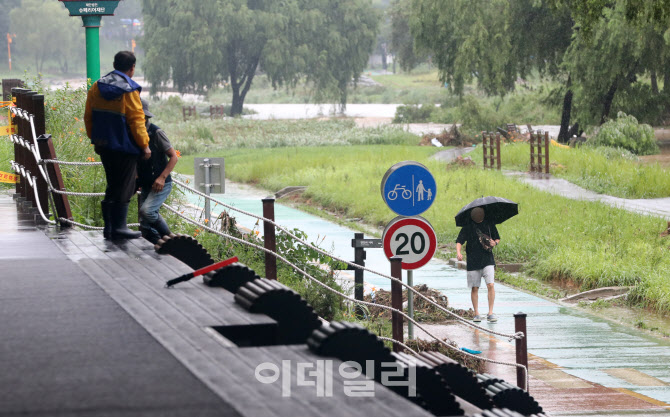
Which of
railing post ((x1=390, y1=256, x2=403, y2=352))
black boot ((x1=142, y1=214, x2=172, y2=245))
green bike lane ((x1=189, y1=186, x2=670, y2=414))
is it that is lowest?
green bike lane ((x1=189, y1=186, x2=670, y2=414))

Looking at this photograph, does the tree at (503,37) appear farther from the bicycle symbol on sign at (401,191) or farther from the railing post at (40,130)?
the railing post at (40,130)

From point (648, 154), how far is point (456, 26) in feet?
37.5

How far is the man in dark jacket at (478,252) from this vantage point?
15.1m

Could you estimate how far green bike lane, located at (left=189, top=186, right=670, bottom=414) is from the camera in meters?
11.9

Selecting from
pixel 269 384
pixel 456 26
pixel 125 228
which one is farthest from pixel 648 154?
pixel 269 384

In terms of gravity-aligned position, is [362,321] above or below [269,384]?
below

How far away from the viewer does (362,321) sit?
43.7 ft

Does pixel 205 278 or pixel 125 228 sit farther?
pixel 125 228

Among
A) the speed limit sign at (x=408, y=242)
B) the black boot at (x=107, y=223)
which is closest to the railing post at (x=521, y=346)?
the speed limit sign at (x=408, y=242)

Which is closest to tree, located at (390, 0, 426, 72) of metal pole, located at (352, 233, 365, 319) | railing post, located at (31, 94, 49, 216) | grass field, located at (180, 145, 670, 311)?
grass field, located at (180, 145, 670, 311)

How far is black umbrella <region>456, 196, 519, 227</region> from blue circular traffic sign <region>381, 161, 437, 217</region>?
292cm

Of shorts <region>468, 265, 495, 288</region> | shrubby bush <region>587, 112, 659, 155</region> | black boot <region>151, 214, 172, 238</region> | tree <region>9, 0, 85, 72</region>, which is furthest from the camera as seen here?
tree <region>9, 0, 85, 72</region>

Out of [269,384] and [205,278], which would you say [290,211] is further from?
[269,384]

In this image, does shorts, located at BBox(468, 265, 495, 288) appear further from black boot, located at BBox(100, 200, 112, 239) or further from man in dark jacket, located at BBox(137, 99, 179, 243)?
black boot, located at BBox(100, 200, 112, 239)
